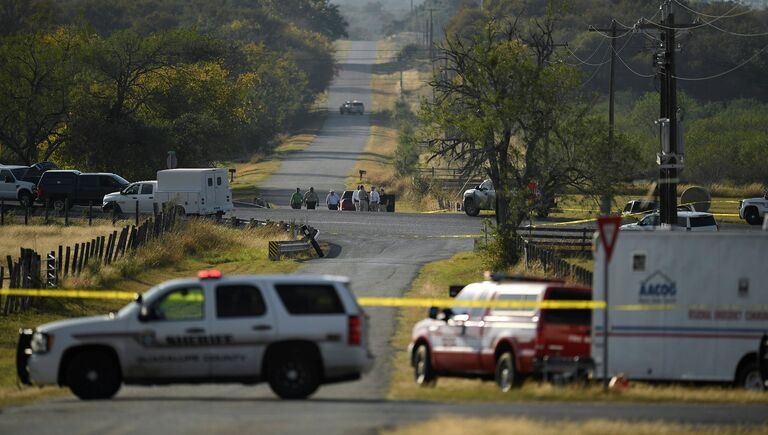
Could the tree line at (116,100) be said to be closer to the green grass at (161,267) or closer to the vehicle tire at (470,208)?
the vehicle tire at (470,208)

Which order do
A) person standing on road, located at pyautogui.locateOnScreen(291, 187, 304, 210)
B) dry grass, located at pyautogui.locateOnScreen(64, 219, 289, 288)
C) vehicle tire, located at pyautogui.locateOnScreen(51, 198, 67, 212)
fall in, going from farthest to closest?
person standing on road, located at pyautogui.locateOnScreen(291, 187, 304, 210) → vehicle tire, located at pyautogui.locateOnScreen(51, 198, 67, 212) → dry grass, located at pyautogui.locateOnScreen(64, 219, 289, 288)

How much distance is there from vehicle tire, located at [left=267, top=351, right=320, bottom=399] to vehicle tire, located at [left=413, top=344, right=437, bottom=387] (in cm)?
377

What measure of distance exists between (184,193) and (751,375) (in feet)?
122

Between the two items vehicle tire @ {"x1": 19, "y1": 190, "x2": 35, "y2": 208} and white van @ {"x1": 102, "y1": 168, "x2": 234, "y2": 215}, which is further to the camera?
vehicle tire @ {"x1": 19, "y1": 190, "x2": 35, "y2": 208}

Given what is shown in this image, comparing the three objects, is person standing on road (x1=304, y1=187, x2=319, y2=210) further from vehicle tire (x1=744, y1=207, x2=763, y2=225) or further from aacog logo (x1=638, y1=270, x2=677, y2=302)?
aacog logo (x1=638, y1=270, x2=677, y2=302)

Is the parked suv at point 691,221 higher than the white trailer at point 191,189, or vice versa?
the white trailer at point 191,189

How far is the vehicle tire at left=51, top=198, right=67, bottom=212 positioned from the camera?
190 ft

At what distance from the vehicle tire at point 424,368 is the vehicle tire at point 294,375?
3.77 m

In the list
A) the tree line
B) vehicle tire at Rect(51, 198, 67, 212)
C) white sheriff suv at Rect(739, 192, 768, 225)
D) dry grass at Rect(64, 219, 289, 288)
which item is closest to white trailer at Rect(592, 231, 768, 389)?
dry grass at Rect(64, 219, 289, 288)

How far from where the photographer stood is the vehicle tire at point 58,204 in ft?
190

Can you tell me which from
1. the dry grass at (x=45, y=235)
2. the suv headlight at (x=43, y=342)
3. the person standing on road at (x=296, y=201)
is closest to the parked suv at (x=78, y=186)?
the dry grass at (x=45, y=235)

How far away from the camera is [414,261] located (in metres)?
45.6

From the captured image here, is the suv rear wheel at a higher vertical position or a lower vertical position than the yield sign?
higher

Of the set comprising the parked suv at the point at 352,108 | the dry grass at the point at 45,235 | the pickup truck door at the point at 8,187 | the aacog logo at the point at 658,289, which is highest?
the parked suv at the point at 352,108
